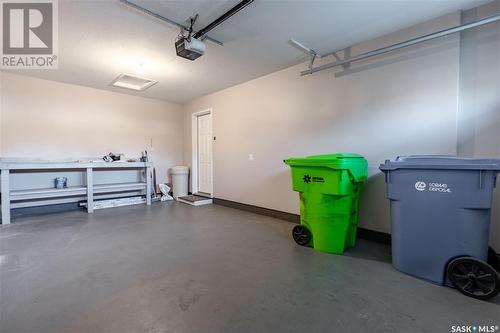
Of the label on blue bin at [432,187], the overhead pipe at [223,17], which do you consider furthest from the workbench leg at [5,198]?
the label on blue bin at [432,187]

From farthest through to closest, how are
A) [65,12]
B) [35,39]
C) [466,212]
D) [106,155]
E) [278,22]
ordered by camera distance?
[106,155] < [35,39] < [278,22] < [65,12] < [466,212]

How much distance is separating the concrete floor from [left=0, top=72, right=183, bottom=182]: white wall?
225 cm

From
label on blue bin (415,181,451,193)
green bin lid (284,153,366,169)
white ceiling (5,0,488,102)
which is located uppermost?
white ceiling (5,0,488,102)

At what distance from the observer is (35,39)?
3002 millimetres

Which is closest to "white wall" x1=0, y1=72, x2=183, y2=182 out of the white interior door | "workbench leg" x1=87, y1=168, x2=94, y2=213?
"workbench leg" x1=87, y1=168, x2=94, y2=213

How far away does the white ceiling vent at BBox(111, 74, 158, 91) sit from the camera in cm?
475

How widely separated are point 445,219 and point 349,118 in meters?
1.76

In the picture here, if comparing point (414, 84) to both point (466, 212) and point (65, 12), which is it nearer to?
point (466, 212)

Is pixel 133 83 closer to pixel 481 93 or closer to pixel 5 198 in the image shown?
pixel 5 198

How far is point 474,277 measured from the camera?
173cm

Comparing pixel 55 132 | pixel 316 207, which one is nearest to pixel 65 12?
pixel 55 132

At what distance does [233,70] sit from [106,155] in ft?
12.1

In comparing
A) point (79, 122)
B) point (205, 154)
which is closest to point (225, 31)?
point (205, 154)

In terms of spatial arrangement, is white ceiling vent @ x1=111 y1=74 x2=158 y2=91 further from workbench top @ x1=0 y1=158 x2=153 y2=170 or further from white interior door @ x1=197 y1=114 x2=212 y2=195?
workbench top @ x1=0 y1=158 x2=153 y2=170
